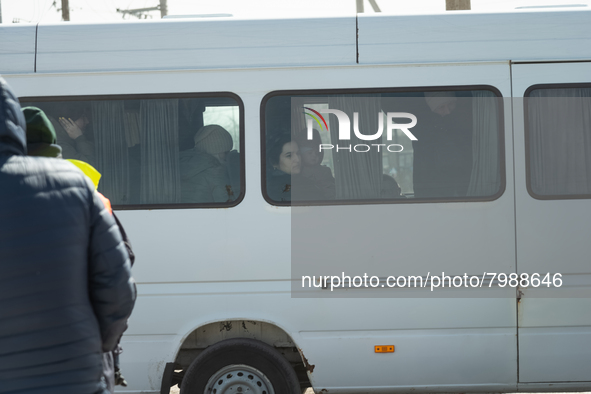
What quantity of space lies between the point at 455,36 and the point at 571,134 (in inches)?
40.5

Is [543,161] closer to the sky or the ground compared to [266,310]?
closer to the sky

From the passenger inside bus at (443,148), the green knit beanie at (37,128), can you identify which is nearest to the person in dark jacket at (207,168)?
the passenger inside bus at (443,148)

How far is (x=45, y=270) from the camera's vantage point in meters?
1.80

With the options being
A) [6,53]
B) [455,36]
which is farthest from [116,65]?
[455,36]

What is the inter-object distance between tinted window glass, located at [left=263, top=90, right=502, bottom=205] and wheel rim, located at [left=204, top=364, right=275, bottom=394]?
1.22 metres

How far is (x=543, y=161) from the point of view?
12.1 ft

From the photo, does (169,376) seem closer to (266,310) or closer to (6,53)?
(266,310)

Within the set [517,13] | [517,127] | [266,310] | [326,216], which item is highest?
[517,13]

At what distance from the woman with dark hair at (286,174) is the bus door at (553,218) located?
1407mm

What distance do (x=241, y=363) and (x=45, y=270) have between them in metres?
2.18

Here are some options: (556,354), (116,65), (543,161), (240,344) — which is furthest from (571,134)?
(116,65)

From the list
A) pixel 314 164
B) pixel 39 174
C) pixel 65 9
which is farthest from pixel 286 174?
pixel 65 9

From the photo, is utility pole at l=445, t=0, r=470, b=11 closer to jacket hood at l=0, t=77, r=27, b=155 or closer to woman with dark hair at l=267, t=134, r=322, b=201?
woman with dark hair at l=267, t=134, r=322, b=201

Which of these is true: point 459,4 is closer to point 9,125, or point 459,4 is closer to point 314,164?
point 314,164
